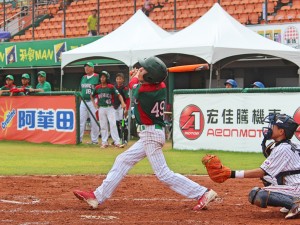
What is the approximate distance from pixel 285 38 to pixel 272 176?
50.1ft

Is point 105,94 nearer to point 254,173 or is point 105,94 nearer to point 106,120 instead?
point 106,120

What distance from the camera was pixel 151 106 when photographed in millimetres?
9125

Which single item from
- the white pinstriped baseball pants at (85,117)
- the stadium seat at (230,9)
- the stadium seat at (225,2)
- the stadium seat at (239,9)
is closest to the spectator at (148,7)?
the stadium seat at (225,2)

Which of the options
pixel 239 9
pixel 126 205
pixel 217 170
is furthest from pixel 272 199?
pixel 239 9

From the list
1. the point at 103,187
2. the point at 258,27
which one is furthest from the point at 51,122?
the point at 103,187

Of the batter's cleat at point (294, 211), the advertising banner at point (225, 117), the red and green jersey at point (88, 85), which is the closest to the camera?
the batter's cleat at point (294, 211)

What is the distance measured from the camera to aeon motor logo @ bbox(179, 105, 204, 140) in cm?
1816

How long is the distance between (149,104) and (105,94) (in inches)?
411

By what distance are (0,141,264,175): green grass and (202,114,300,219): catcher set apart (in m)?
4.92

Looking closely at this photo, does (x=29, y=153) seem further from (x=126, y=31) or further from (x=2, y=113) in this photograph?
(x=126, y=31)

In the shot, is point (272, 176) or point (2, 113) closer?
point (272, 176)

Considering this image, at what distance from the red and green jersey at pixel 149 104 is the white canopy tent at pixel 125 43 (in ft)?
42.0

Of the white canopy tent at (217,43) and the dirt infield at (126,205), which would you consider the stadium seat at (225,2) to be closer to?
the white canopy tent at (217,43)

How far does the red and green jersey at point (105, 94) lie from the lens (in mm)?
19469
